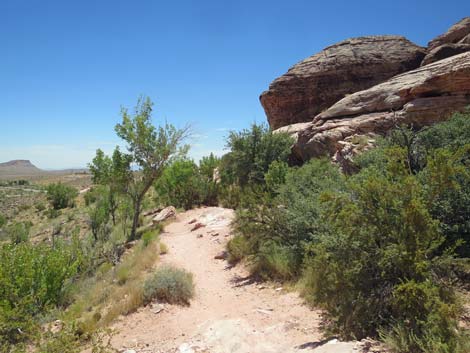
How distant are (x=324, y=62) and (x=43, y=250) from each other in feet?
67.6

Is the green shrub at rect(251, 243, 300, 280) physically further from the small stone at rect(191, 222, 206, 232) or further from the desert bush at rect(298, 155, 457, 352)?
the small stone at rect(191, 222, 206, 232)

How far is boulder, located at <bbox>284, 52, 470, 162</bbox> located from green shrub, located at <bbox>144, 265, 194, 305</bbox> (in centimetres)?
993

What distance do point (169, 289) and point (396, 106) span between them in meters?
12.9

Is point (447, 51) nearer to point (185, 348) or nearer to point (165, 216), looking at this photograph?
point (165, 216)

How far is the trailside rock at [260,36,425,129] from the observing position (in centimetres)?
2112

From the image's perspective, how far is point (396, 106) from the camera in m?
14.5

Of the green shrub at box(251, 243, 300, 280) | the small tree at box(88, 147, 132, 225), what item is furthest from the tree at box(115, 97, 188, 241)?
the green shrub at box(251, 243, 300, 280)

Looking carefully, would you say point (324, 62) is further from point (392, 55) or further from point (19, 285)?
point (19, 285)

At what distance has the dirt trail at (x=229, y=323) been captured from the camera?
5.14m

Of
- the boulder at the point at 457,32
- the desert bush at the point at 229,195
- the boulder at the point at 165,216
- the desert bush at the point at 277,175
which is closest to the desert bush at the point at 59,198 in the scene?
the boulder at the point at 165,216

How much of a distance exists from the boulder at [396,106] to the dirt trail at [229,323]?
8.87 metres

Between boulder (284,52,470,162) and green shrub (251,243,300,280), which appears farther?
boulder (284,52,470,162)

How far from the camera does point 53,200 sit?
3794 centimetres

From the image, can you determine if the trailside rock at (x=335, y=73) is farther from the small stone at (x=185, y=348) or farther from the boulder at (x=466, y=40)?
the small stone at (x=185, y=348)
